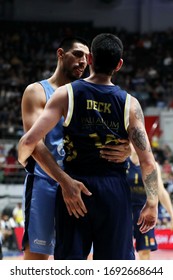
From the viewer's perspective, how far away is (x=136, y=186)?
26.5ft

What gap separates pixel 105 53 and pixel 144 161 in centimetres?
70

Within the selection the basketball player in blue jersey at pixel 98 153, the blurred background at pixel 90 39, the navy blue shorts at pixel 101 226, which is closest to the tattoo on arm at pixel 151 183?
the basketball player in blue jersey at pixel 98 153

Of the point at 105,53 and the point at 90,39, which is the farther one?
the point at 90,39

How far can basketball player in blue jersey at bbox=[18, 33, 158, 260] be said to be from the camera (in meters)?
3.73

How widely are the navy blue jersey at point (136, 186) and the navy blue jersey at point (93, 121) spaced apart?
400 cm

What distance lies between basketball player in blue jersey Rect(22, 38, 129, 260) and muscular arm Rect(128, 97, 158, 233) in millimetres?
908

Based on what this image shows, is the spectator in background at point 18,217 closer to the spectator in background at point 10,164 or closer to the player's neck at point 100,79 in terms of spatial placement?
the spectator in background at point 10,164

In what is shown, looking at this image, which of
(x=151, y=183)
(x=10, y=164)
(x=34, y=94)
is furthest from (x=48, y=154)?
(x=10, y=164)

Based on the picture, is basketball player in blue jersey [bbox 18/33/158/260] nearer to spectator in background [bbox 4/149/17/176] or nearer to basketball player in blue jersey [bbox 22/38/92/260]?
basketball player in blue jersey [bbox 22/38/92/260]

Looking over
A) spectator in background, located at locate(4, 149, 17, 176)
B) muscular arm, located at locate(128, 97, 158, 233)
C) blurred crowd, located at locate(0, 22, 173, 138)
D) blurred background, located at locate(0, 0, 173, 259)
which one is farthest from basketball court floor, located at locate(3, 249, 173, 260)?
blurred crowd, located at locate(0, 22, 173, 138)

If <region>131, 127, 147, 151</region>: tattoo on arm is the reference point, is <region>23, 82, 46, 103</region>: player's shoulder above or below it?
above

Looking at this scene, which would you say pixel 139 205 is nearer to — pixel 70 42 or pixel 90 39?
pixel 70 42

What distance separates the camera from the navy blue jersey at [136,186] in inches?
310
